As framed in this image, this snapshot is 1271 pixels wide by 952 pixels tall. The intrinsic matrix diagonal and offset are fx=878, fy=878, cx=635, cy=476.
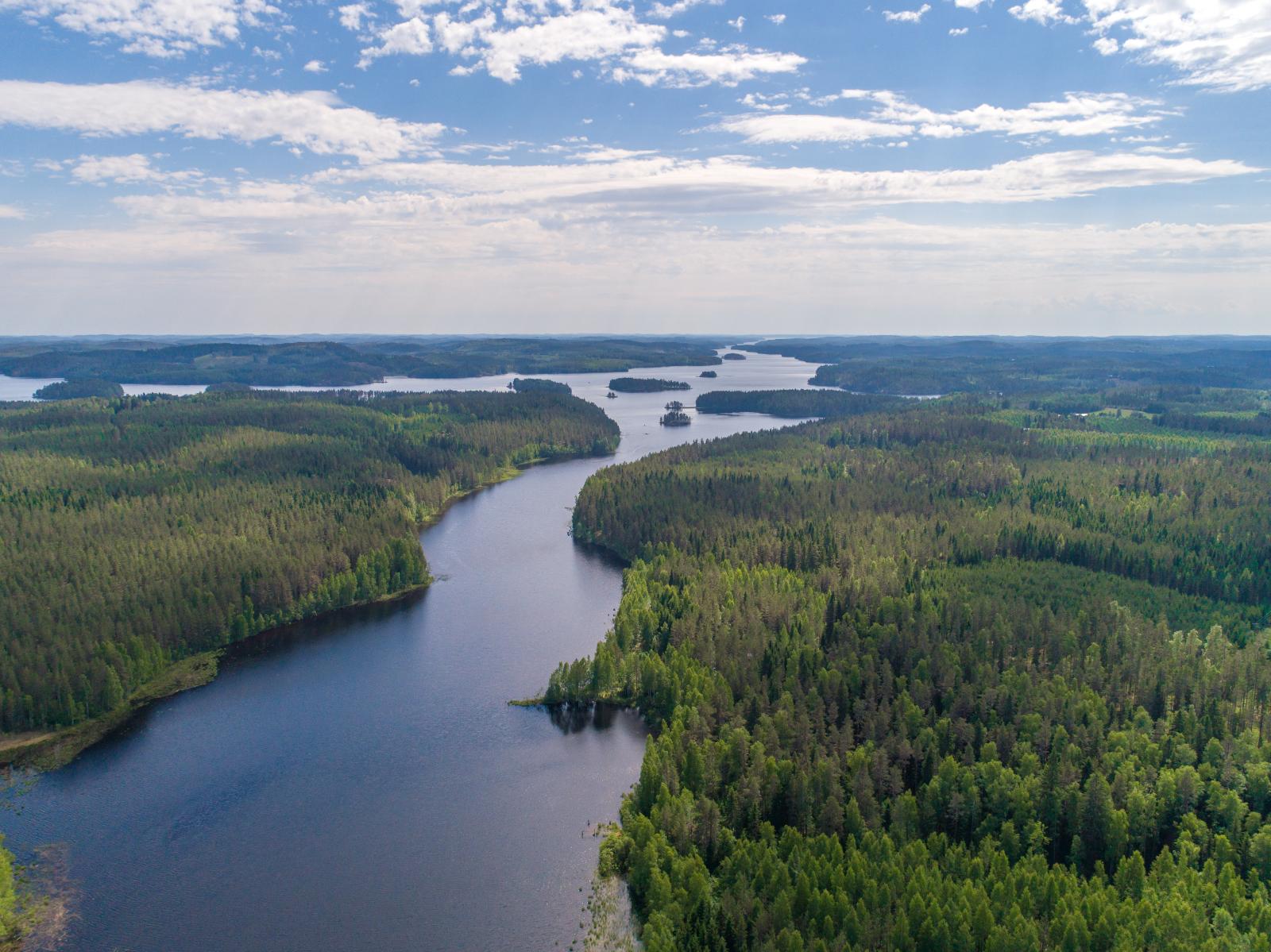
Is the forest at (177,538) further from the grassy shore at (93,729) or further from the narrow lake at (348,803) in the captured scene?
the narrow lake at (348,803)

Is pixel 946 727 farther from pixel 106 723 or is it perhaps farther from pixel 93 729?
pixel 93 729

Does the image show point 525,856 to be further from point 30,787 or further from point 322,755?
point 30,787

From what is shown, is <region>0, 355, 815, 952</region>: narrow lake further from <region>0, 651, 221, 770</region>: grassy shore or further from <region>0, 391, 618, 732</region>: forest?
<region>0, 391, 618, 732</region>: forest

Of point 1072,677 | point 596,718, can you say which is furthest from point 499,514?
point 1072,677

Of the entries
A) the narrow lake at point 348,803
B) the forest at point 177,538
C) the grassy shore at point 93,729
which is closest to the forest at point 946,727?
the narrow lake at point 348,803

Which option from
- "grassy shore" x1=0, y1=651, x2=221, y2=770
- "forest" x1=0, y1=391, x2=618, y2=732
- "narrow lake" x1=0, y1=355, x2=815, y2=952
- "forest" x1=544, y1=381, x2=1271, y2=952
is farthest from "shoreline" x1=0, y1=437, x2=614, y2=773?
"forest" x1=544, y1=381, x2=1271, y2=952

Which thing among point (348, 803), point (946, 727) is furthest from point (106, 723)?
point (946, 727)
